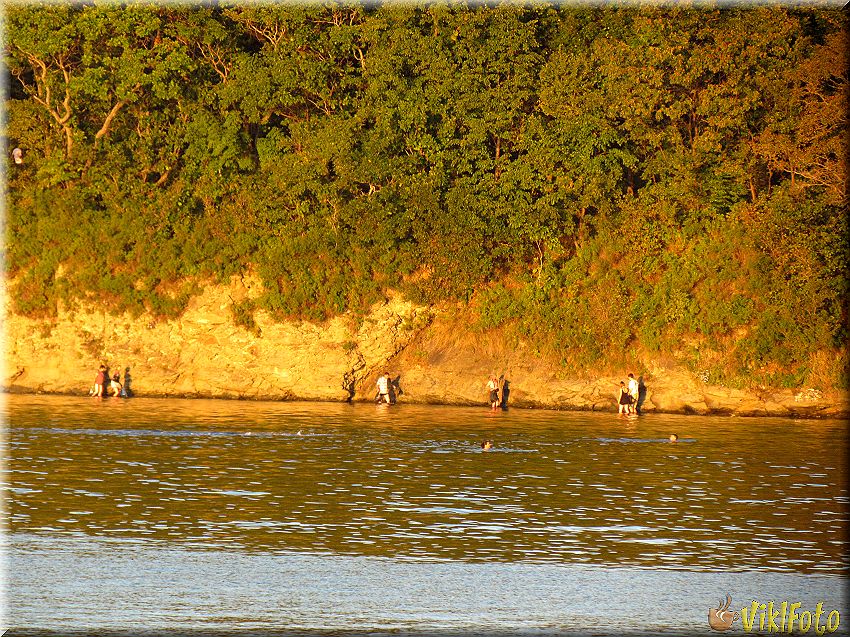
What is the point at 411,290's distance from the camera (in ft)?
151

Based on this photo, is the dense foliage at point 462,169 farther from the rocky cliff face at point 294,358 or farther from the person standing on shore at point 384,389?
the person standing on shore at point 384,389

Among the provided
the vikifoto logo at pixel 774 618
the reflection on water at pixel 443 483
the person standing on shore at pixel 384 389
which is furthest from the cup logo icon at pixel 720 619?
the person standing on shore at pixel 384 389

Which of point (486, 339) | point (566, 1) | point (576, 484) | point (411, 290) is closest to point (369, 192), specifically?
point (411, 290)

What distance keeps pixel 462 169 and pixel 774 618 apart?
30.8m

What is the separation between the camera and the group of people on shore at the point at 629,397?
140 feet

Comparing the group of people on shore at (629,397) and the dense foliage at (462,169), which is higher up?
the dense foliage at (462,169)

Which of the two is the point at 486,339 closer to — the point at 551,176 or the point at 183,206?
the point at 551,176

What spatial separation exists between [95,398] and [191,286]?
5143 mm

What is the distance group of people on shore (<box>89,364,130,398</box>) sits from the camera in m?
45.2

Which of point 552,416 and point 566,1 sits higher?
point 566,1

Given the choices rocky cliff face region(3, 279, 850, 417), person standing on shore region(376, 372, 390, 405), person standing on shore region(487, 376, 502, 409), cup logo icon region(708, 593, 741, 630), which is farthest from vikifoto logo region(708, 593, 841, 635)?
Result: person standing on shore region(376, 372, 390, 405)

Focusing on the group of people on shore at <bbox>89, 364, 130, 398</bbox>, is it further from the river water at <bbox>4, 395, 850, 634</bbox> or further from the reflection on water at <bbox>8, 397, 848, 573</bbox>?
the river water at <bbox>4, 395, 850, 634</bbox>

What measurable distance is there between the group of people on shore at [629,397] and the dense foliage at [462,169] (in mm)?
1585

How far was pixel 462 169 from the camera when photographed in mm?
45000
